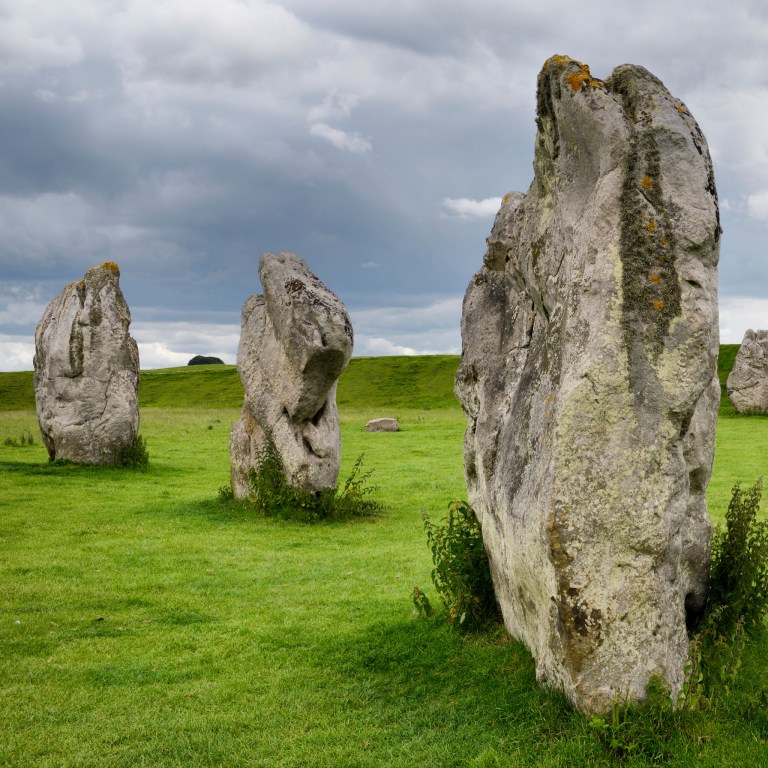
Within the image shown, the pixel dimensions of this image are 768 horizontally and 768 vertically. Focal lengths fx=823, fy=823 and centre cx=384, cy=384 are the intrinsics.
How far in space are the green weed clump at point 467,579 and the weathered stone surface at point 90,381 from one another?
14394 millimetres

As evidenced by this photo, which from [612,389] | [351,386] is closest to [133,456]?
[612,389]

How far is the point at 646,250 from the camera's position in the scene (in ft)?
18.1

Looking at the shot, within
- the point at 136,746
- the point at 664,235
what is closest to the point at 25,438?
the point at 136,746

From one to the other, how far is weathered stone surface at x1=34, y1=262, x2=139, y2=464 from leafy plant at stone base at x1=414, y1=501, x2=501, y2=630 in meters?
14.4

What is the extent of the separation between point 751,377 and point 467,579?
113 ft

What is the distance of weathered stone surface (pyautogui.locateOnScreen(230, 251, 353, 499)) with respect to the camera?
14.1 meters

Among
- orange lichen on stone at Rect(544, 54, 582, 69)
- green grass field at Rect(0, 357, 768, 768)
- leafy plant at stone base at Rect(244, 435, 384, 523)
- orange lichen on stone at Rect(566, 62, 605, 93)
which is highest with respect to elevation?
orange lichen on stone at Rect(544, 54, 582, 69)

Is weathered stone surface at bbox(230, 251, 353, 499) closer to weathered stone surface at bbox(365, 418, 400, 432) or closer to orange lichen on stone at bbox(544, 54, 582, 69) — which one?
orange lichen on stone at bbox(544, 54, 582, 69)

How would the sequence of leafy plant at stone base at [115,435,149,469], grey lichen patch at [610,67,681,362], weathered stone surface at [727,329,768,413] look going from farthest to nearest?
weathered stone surface at [727,329,768,413] < leafy plant at stone base at [115,435,149,469] < grey lichen patch at [610,67,681,362]

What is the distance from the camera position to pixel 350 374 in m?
86.2

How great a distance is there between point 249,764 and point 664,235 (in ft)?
14.9

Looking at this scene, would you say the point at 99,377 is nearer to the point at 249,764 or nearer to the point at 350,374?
the point at 249,764

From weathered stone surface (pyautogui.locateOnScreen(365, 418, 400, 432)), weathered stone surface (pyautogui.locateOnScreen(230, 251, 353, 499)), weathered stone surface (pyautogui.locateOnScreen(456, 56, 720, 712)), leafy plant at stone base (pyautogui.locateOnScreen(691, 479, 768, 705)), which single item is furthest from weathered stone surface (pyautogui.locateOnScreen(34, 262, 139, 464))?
leafy plant at stone base (pyautogui.locateOnScreen(691, 479, 768, 705))

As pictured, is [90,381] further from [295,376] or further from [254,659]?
[254,659]
